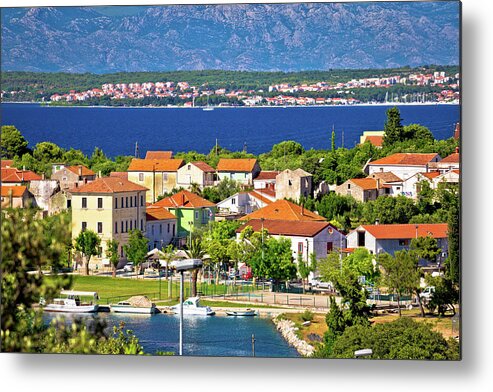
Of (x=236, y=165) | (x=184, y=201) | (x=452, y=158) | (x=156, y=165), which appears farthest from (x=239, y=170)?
(x=452, y=158)

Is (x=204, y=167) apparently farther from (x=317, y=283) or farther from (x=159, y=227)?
(x=317, y=283)

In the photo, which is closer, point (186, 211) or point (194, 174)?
point (186, 211)

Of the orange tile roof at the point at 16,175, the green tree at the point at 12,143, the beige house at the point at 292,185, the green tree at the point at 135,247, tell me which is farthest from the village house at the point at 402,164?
the green tree at the point at 12,143

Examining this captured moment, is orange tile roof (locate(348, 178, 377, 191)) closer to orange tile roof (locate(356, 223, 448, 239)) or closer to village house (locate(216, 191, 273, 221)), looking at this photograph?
orange tile roof (locate(356, 223, 448, 239))

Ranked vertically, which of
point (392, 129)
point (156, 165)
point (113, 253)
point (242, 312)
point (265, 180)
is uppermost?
point (392, 129)

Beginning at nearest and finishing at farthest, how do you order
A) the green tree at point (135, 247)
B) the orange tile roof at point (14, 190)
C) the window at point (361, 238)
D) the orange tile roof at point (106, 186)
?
the orange tile roof at point (14, 190) < the window at point (361, 238) < the green tree at point (135, 247) < the orange tile roof at point (106, 186)

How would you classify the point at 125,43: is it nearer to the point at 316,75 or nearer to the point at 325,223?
the point at 316,75

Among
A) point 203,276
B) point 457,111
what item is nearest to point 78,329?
point 203,276

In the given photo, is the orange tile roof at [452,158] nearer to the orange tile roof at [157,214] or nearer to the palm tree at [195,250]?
the palm tree at [195,250]
